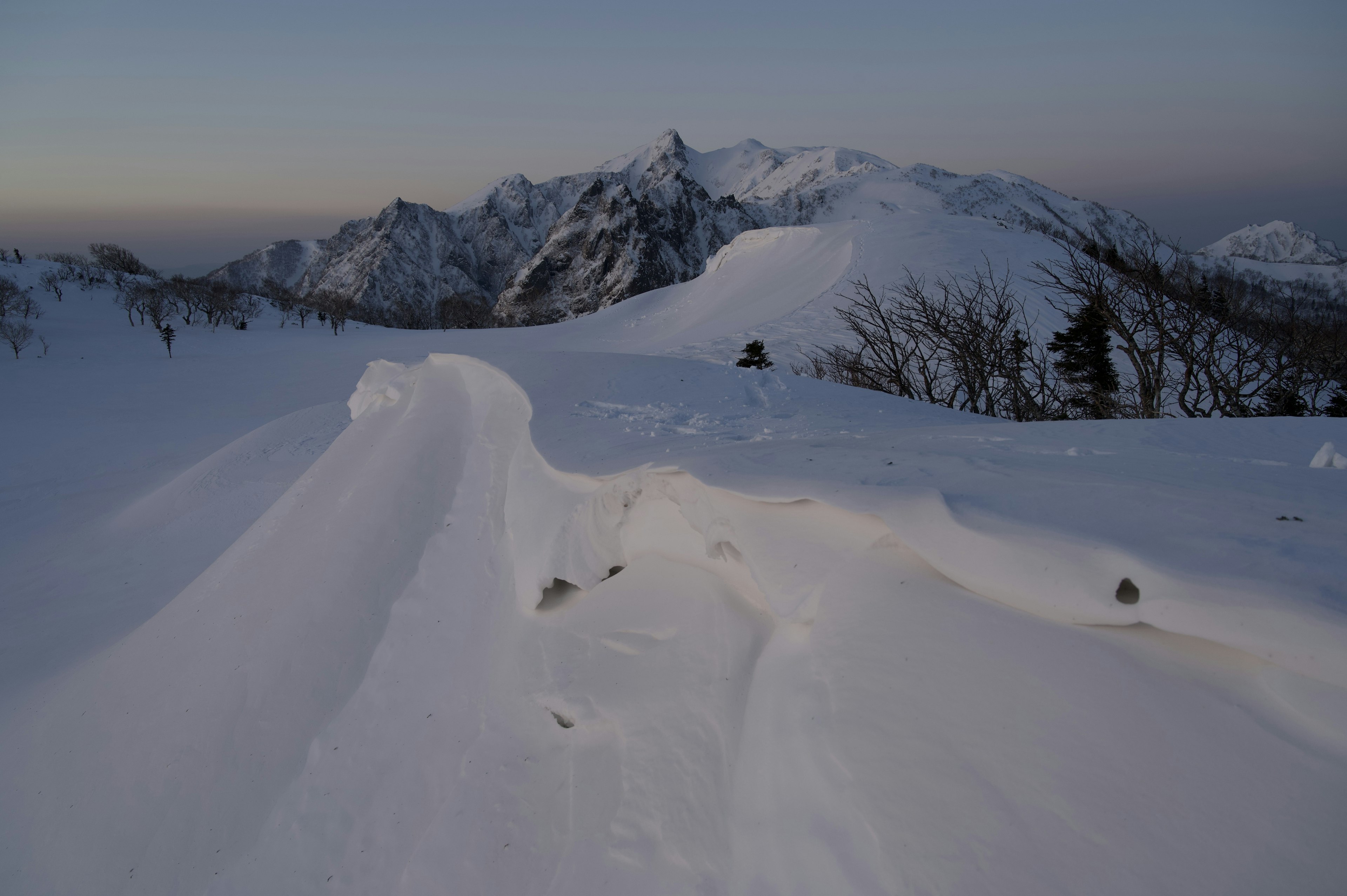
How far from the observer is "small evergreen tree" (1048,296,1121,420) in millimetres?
8086

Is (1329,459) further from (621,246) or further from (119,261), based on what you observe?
(621,246)

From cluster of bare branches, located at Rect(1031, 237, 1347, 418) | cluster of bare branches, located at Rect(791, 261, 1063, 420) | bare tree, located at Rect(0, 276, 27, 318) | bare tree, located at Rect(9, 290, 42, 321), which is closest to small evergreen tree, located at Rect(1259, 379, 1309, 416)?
cluster of bare branches, located at Rect(1031, 237, 1347, 418)

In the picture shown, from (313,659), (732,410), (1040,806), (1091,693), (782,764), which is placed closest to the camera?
(1040,806)

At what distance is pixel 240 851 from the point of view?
2225mm

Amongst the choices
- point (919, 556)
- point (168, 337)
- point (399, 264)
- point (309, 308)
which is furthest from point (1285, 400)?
point (399, 264)

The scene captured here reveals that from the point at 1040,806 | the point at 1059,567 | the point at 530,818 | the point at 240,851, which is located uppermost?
the point at 1059,567

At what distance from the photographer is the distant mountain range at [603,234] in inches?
3821

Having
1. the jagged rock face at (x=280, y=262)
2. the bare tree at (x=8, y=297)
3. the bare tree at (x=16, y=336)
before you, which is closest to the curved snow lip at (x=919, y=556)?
the bare tree at (x=16, y=336)

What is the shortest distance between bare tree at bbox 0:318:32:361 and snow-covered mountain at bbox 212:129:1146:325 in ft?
130

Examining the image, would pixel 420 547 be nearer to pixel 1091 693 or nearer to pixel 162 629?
pixel 162 629

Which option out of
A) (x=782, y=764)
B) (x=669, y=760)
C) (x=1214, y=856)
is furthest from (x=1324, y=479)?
(x=669, y=760)

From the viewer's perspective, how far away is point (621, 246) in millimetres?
103875

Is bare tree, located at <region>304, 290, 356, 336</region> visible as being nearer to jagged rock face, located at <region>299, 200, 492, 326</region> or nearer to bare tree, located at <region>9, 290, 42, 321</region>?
bare tree, located at <region>9, 290, 42, 321</region>

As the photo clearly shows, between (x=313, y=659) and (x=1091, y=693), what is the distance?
9.44ft
